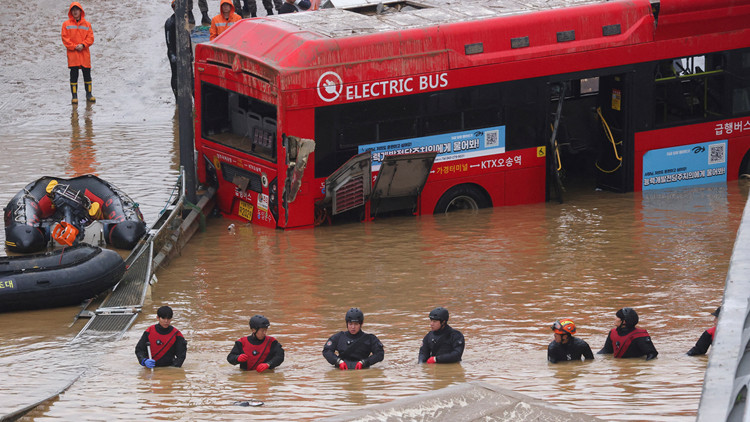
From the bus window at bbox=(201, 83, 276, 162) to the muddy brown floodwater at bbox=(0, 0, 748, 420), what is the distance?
1217 millimetres

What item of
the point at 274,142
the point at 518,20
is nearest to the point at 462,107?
the point at 518,20

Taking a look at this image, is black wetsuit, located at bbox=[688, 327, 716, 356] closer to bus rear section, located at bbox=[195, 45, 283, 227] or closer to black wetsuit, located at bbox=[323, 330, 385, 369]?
black wetsuit, located at bbox=[323, 330, 385, 369]

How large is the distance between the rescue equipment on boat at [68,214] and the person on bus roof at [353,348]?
5.36m

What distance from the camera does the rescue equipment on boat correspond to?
54.2ft

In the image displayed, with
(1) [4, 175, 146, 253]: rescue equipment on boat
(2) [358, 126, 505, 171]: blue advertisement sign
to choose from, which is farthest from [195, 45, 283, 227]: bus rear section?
(1) [4, 175, 146, 253]: rescue equipment on boat

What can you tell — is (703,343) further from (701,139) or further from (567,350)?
(701,139)

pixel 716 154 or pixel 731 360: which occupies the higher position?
pixel 731 360

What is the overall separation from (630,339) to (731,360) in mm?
4720

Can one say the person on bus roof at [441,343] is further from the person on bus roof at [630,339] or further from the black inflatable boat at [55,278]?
the black inflatable boat at [55,278]

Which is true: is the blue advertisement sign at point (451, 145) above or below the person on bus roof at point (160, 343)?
above

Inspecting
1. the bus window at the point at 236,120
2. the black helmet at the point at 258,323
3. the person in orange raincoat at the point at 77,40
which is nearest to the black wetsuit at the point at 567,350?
the black helmet at the point at 258,323

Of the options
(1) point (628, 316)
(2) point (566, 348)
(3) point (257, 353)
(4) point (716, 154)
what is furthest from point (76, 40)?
(1) point (628, 316)

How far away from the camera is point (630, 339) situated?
1200cm

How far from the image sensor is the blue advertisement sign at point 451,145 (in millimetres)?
17938
